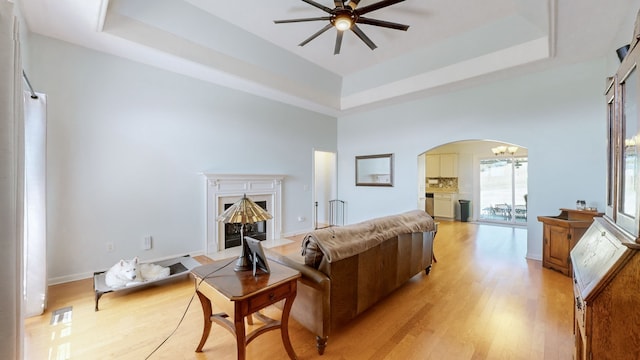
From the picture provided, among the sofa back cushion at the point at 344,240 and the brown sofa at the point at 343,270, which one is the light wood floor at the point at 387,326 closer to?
the brown sofa at the point at 343,270

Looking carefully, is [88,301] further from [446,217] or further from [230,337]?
[446,217]

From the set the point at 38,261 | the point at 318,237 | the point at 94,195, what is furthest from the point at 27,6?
the point at 318,237

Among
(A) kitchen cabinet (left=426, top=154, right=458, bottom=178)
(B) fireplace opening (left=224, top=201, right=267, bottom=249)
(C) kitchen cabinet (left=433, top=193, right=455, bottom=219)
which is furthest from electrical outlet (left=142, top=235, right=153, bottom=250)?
(A) kitchen cabinet (left=426, top=154, right=458, bottom=178)

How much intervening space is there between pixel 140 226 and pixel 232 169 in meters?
1.72

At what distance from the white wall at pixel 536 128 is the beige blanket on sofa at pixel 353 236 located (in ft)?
9.53

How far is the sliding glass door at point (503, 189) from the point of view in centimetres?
700

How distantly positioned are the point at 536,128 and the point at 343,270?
428 cm

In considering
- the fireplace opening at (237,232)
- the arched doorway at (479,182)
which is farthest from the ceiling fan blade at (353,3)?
the arched doorway at (479,182)

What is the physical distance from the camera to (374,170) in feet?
20.6

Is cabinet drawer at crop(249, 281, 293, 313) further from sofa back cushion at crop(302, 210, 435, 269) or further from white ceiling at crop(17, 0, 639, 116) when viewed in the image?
white ceiling at crop(17, 0, 639, 116)

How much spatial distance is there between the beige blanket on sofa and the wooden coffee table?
12.4 inches

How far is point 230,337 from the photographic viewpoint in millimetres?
2141

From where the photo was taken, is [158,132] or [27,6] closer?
[27,6]

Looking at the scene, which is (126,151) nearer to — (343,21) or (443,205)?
(343,21)
